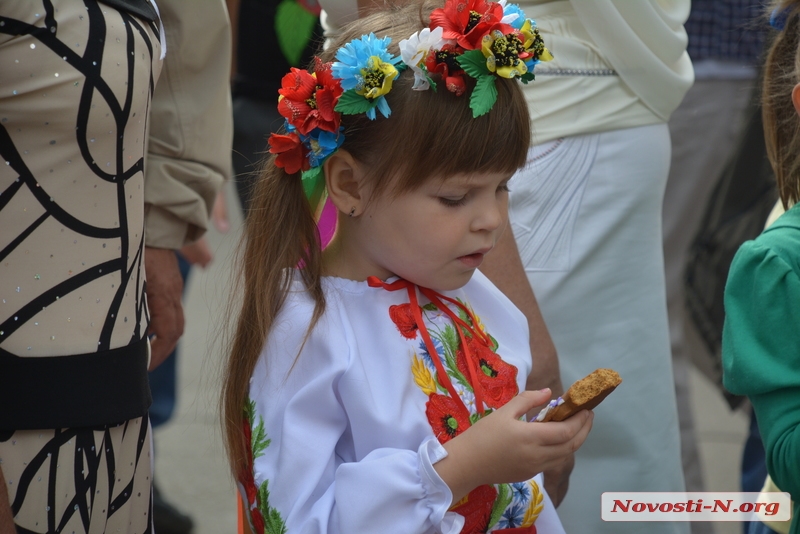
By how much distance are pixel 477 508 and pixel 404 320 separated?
1.05 feet

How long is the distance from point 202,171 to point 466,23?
1.03 metres

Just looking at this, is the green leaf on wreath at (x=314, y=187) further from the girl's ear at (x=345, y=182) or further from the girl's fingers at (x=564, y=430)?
the girl's fingers at (x=564, y=430)

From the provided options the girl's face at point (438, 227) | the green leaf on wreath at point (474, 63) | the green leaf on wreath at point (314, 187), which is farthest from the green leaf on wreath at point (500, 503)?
the green leaf on wreath at point (474, 63)

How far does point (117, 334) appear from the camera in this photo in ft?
4.64

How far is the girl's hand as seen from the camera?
4.36 feet

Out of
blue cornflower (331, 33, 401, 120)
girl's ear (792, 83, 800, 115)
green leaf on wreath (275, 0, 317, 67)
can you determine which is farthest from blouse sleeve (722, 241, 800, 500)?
green leaf on wreath (275, 0, 317, 67)

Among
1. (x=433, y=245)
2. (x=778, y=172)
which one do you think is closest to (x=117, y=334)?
(x=433, y=245)

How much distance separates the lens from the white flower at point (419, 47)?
139 centimetres

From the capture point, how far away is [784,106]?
189 centimetres

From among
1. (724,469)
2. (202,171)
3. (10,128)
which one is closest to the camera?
(10,128)

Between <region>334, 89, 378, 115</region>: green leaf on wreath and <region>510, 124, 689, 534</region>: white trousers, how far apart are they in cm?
64

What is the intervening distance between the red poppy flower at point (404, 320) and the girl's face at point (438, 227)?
5 centimetres

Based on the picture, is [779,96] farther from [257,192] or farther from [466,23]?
[257,192]

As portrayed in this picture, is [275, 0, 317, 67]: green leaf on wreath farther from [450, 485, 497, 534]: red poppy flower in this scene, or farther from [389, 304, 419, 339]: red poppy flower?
[450, 485, 497, 534]: red poppy flower
